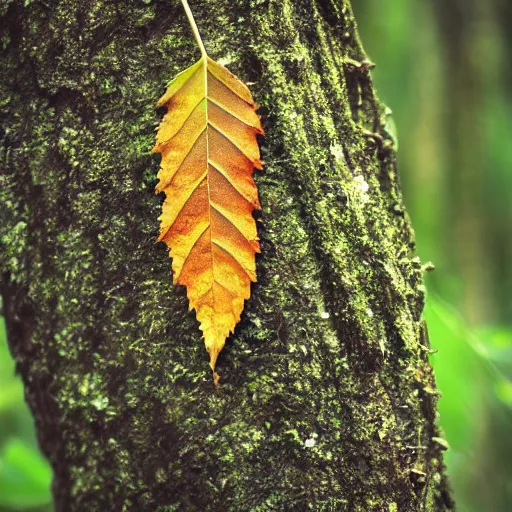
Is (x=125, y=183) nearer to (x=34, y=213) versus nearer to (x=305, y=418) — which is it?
(x=34, y=213)

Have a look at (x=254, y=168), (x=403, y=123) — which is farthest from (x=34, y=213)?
(x=403, y=123)

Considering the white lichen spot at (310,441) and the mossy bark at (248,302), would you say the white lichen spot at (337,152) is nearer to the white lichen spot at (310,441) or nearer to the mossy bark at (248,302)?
the mossy bark at (248,302)

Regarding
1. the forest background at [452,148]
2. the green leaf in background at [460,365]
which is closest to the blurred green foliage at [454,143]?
the forest background at [452,148]

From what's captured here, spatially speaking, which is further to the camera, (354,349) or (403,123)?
(403,123)

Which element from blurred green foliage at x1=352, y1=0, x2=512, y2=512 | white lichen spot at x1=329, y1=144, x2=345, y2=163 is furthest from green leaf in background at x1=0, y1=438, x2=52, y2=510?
blurred green foliage at x1=352, y1=0, x2=512, y2=512

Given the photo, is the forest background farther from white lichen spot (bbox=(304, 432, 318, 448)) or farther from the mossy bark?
white lichen spot (bbox=(304, 432, 318, 448))

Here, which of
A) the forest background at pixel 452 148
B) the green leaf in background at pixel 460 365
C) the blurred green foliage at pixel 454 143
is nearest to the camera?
the green leaf in background at pixel 460 365
